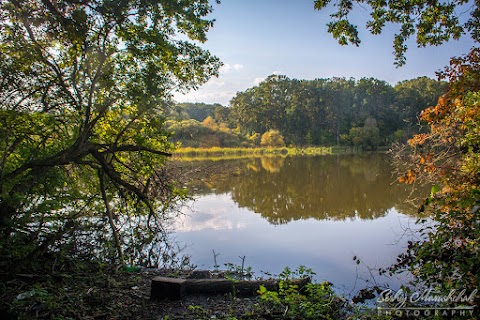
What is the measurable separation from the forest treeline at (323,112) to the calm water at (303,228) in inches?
1172

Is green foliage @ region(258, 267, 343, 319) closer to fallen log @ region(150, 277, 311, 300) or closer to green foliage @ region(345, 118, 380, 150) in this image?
fallen log @ region(150, 277, 311, 300)

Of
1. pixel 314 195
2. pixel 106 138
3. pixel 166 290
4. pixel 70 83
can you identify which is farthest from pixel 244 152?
pixel 166 290

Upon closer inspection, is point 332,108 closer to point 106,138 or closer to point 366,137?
point 366,137

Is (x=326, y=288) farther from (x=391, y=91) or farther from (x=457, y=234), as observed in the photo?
(x=391, y=91)

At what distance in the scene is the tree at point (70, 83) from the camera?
13.7ft

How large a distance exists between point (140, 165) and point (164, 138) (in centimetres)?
72

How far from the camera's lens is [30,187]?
4344 millimetres

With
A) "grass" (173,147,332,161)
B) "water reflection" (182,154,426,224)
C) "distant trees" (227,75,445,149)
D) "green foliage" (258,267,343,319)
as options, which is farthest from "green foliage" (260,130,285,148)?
"green foliage" (258,267,343,319)

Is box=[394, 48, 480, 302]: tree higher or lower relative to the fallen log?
higher

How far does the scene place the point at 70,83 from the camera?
4.79 metres

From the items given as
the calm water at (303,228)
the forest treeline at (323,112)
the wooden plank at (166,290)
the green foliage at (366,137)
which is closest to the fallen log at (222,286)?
the wooden plank at (166,290)

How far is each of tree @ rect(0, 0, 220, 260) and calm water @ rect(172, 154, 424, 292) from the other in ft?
8.40

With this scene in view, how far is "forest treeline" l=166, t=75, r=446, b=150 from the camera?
47.2 m

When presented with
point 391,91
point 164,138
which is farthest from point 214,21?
point 391,91
